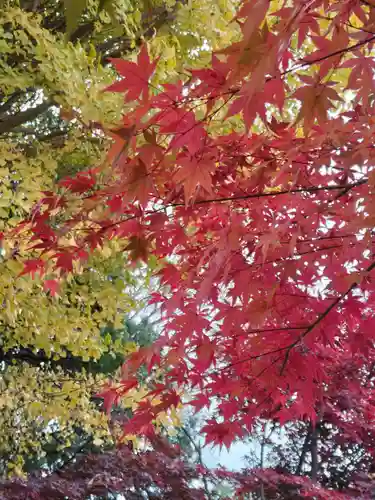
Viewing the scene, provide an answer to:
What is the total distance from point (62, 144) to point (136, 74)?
264 cm

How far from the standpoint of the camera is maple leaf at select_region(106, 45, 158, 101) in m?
1.07

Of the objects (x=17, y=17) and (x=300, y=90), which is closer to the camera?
(x=300, y=90)

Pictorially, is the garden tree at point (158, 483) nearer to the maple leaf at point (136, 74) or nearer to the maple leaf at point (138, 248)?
the maple leaf at point (138, 248)

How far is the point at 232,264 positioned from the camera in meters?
1.66

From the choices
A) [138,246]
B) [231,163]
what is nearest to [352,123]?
[231,163]

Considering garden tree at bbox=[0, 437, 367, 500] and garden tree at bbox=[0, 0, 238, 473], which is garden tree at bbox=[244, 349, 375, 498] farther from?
garden tree at bbox=[0, 0, 238, 473]

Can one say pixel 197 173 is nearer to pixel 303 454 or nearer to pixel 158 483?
pixel 158 483

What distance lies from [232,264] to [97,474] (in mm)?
1549

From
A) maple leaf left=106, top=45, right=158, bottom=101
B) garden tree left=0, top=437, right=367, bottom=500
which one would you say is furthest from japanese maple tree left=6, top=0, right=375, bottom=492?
garden tree left=0, top=437, right=367, bottom=500

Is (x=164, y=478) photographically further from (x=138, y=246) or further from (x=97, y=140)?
(x=97, y=140)

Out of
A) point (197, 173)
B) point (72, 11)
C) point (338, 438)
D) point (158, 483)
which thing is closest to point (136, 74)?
point (197, 173)

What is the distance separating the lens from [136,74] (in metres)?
1.10

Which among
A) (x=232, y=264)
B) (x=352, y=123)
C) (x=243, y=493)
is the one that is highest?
(x=352, y=123)

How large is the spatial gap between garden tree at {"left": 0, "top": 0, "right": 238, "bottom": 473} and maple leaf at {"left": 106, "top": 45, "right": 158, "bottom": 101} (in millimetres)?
912
